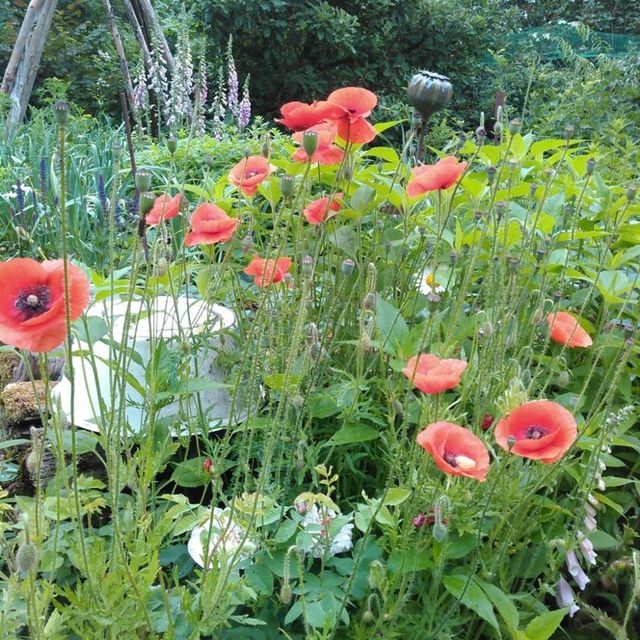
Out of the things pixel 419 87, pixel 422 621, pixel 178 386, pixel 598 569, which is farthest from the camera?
pixel 598 569

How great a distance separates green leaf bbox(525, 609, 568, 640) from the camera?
96cm

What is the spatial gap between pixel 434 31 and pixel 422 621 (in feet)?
25.3

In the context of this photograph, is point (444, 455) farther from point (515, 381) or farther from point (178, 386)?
point (178, 386)

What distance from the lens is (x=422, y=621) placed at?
39.7 inches

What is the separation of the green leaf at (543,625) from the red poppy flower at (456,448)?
276 millimetres

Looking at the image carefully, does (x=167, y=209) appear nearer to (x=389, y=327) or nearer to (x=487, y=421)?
(x=389, y=327)

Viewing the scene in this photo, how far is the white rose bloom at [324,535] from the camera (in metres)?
1.03

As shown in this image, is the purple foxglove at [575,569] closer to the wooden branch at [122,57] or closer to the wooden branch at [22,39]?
the wooden branch at [122,57]

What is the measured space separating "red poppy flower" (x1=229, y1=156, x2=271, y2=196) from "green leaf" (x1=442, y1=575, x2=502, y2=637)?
710mm

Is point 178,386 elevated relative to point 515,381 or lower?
lower

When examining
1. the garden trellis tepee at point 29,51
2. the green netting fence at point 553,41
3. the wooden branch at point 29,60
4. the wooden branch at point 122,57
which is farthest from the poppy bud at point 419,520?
the green netting fence at point 553,41

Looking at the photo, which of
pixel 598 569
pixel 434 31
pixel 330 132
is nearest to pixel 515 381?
pixel 330 132

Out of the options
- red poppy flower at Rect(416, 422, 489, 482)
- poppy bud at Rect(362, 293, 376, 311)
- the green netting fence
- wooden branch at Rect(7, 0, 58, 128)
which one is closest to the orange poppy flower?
poppy bud at Rect(362, 293, 376, 311)

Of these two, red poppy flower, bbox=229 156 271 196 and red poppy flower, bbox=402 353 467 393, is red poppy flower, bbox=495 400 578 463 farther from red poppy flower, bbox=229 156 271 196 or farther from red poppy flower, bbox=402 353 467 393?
red poppy flower, bbox=229 156 271 196
